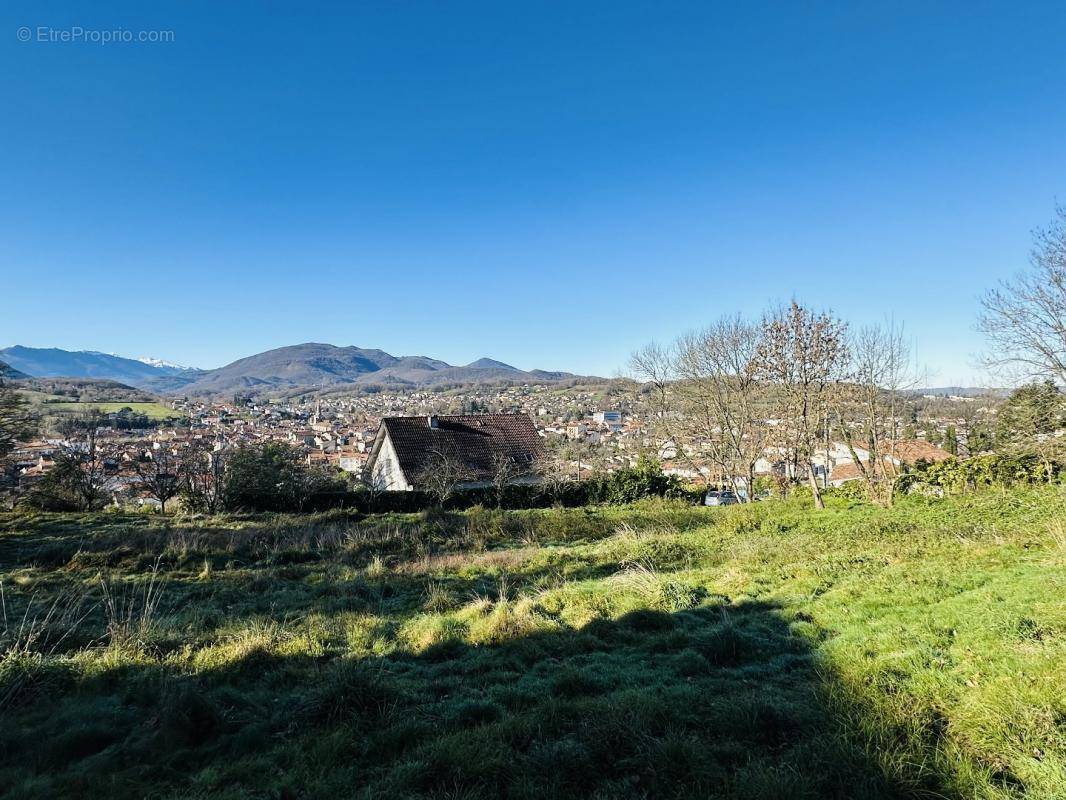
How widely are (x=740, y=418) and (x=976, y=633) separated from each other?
19.2 meters

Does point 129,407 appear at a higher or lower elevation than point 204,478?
higher

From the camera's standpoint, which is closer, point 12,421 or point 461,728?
point 461,728

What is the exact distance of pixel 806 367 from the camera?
18688 mm

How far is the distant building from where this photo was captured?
2731 cm

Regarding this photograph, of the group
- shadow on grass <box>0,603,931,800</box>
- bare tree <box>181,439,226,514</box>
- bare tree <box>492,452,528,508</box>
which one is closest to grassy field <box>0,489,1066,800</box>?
shadow on grass <box>0,603,931,800</box>

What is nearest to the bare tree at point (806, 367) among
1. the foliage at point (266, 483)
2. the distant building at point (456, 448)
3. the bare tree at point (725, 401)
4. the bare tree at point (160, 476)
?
the bare tree at point (725, 401)

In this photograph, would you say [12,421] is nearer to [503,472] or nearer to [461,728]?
[503,472]

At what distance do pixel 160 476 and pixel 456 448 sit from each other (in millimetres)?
13873

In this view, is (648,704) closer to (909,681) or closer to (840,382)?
(909,681)

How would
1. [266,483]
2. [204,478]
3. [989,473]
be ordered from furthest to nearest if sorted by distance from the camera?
1. [204,478]
2. [266,483]
3. [989,473]

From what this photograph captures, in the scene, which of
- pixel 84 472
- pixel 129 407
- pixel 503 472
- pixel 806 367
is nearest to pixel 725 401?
pixel 806 367

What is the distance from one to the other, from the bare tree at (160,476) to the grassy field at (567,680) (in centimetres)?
1286

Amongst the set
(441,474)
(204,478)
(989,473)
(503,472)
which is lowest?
(204,478)

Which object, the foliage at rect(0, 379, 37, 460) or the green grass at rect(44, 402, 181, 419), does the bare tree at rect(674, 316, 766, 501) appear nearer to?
the foliage at rect(0, 379, 37, 460)
